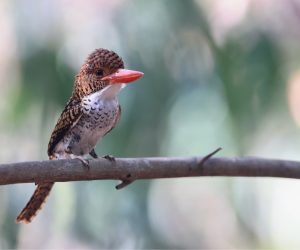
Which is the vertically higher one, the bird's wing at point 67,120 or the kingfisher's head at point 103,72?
the kingfisher's head at point 103,72

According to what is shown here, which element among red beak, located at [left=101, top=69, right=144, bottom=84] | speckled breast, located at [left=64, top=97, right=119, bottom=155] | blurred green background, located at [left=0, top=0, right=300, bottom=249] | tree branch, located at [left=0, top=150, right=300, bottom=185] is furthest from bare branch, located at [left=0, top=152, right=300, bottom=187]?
blurred green background, located at [left=0, top=0, right=300, bottom=249]

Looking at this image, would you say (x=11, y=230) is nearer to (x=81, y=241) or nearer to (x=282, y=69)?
(x=81, y=241)

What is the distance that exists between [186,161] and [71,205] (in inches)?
63.1

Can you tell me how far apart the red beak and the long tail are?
51cm

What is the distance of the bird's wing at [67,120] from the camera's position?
2.93 metres

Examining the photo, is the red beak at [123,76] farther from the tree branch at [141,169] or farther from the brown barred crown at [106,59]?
the tree branch at [141,169]

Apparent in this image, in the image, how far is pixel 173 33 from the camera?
4.32 meters

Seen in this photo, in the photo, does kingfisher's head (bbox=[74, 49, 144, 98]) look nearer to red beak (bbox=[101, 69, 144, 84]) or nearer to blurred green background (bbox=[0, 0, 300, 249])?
red beak (bbox=[101, 69, 144, 84])

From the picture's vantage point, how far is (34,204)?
2.93m

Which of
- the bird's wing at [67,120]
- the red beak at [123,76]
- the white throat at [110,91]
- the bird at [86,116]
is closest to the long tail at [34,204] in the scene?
the bird at [86,116]

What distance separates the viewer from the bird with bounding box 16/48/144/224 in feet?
8.98

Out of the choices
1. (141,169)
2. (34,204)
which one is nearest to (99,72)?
(141,169)

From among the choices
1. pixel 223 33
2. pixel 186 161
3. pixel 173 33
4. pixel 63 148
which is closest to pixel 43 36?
pixel 173 33

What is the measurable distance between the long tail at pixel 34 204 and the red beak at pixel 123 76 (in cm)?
51
